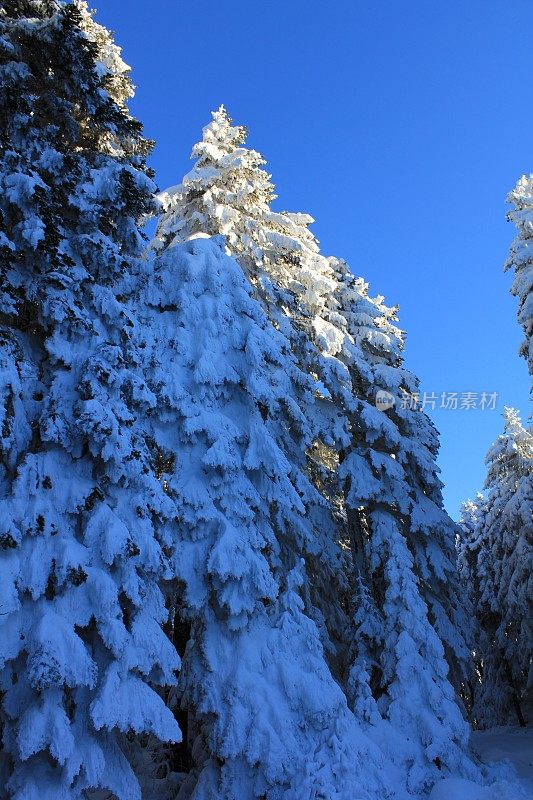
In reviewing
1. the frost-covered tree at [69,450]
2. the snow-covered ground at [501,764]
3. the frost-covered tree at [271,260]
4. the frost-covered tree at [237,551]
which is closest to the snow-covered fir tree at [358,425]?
the frost-covered tree at [271,260]

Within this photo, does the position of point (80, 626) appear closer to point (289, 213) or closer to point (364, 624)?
point (364, 624)

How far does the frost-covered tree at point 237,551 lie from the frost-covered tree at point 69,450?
1095 millimetres

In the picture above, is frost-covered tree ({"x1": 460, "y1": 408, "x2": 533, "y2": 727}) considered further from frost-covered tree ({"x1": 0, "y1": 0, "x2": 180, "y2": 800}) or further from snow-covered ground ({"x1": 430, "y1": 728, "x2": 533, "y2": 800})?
frost-covered tree ({"x1": 0, "y1": 0, "x2": 180, "y2": 800})

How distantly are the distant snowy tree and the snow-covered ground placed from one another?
11.5 m

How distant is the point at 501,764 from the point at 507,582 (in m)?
10.8

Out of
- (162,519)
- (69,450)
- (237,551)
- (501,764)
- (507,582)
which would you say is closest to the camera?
(69,450)

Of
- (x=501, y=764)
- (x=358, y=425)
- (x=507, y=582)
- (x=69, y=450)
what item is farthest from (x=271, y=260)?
(x=507, y=582)

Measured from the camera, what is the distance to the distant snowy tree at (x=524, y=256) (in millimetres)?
18000

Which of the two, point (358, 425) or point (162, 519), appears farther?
point (358, 425)

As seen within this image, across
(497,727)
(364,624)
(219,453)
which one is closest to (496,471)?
(497,727)

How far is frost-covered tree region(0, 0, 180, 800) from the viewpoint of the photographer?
23.1 feet

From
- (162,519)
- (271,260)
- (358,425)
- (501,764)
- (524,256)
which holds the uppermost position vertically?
(271,260)

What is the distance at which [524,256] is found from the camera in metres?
18.4

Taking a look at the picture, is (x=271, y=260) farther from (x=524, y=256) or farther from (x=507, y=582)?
(x=507, y=582)
